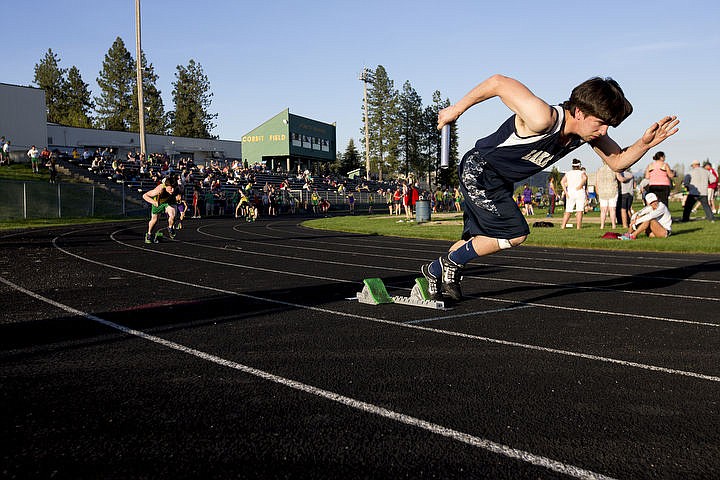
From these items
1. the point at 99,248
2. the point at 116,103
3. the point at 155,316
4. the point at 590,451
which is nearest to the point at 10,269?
the point at 99,248

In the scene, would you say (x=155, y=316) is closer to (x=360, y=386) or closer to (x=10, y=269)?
(x=360, y=386)

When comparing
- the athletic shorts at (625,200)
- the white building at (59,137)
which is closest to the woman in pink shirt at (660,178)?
the athletic shorts at (625,200)

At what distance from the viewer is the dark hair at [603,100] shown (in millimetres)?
4227

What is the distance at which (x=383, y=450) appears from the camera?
2494 mm

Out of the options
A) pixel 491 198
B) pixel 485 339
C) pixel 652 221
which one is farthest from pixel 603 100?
pixel 652 221

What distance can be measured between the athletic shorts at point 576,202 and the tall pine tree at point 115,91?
84800 millimetres

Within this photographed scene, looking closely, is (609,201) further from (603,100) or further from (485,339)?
(485,339)

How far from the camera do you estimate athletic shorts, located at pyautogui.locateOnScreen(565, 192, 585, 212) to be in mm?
15844

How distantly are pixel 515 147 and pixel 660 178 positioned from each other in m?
11.6

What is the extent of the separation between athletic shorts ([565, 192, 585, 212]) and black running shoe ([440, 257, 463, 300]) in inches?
440

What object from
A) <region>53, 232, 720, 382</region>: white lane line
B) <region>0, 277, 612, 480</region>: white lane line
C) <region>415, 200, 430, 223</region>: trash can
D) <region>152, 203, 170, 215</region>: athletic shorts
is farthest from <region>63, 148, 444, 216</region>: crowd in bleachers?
<region>0, 277, 612, 480</region>: white lane line

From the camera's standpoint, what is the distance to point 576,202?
1595cm

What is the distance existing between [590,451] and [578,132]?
2.84 m

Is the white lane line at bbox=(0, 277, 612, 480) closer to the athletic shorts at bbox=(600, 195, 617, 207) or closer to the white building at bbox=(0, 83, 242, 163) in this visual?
the athletic shorts at bbox=(600, 195, 617, 207)
